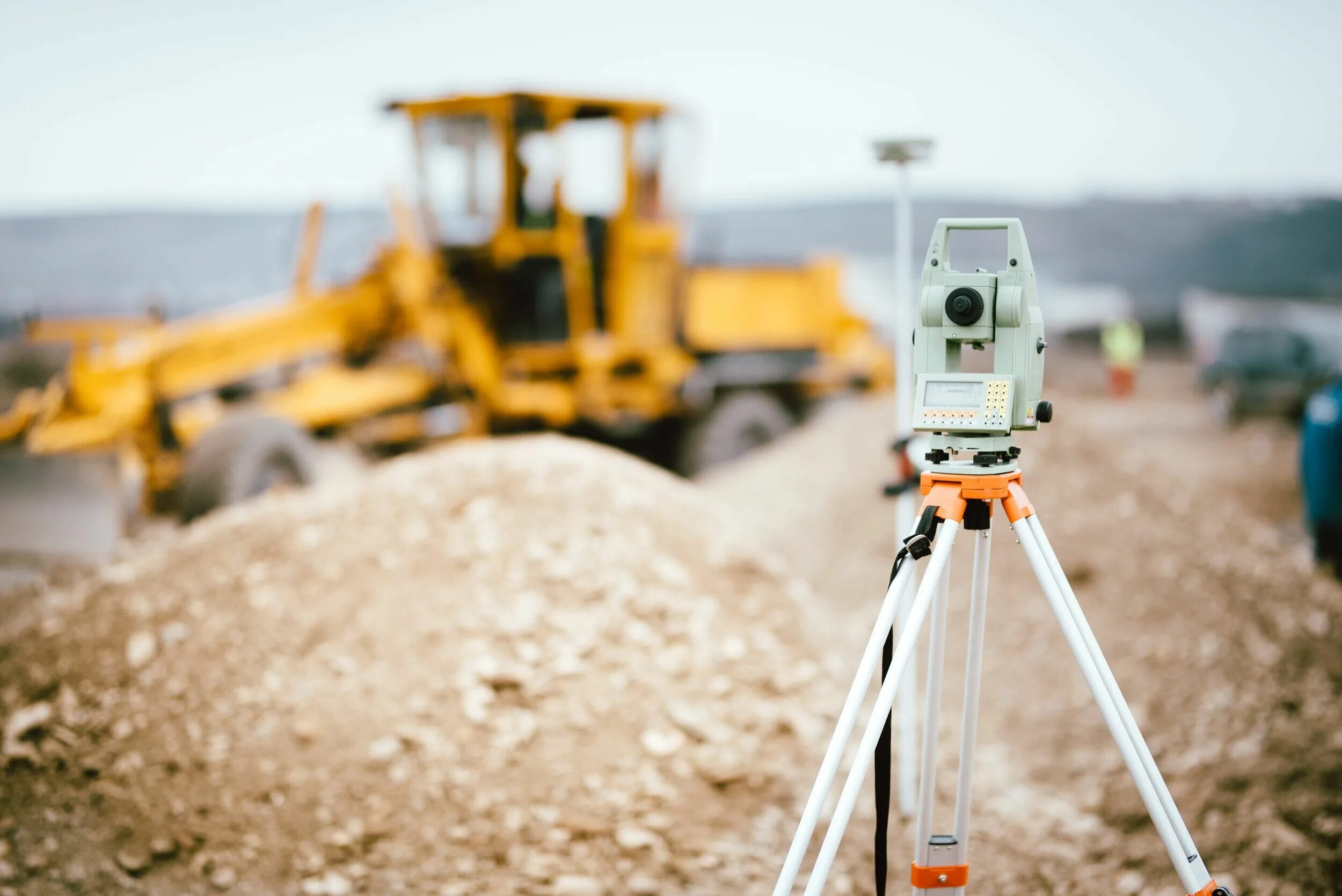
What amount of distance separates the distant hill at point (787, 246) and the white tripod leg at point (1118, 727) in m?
0.55

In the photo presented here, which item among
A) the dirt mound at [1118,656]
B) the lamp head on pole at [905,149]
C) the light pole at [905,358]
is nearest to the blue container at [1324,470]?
the dirt mound at [1118,656]

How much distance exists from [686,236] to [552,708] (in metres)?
4.20

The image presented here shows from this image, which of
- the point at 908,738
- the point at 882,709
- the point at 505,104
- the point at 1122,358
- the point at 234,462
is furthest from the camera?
the point at 1122,358

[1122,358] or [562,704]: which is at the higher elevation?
[562,704]

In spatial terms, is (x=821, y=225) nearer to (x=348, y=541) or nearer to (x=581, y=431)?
(x=581, y=431)

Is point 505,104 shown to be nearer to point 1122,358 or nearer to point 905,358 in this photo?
point 905,358

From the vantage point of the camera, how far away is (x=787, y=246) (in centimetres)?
1023

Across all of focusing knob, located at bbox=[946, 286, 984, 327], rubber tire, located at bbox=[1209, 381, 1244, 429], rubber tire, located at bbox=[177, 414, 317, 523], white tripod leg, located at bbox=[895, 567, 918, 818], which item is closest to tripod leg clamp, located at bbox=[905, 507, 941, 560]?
focusing knob, located at bbox=[946, 286, 984, 327]

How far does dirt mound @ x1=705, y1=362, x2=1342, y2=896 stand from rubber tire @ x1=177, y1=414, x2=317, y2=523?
7.76 ft

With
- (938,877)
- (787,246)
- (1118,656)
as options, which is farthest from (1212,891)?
(787,246)

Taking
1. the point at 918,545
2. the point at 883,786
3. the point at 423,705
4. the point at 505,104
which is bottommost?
the point at 423,705

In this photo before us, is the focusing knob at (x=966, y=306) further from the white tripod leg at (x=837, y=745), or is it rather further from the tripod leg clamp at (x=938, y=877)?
the tripod leg clamp at (x=938, y=877)

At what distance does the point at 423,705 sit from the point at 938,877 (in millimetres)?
1537

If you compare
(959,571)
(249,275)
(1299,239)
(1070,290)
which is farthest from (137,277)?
(1070,290)
